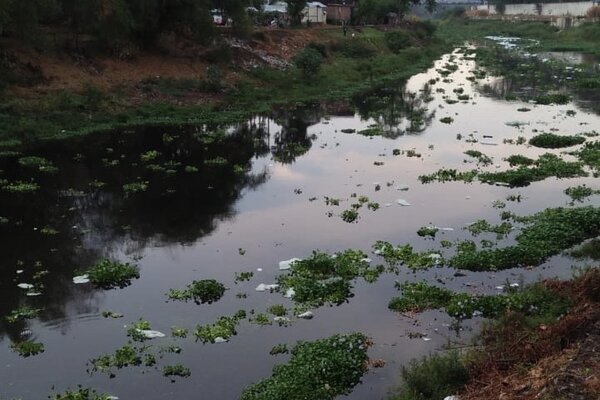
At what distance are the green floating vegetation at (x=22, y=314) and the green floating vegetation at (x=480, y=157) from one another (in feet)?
53.4

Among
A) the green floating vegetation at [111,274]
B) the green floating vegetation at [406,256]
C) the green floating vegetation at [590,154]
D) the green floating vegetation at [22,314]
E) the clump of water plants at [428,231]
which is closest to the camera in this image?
the green floating vegetation at [22,314]

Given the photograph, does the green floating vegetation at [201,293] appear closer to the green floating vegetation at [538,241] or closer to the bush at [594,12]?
the green floating vegetation at [538,241]

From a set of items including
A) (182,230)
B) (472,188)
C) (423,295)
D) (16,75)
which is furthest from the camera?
(16,75)

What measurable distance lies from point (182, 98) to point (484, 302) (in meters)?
26.2

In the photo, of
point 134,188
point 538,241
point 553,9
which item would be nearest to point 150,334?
point 538,241

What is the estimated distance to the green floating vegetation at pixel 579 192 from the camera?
17.7 meters

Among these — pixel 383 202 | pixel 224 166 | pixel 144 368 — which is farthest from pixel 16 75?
pixel 144 368

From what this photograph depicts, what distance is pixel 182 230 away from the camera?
16141mm

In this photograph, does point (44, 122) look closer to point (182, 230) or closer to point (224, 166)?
point (224, 166)

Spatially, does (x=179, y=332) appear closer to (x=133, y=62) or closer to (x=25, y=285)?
(x=25, y=285)

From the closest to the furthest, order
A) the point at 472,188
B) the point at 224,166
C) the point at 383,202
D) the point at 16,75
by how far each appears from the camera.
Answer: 1. the point at 383,202
2. the point at 472,188
3. the point at 224,166
4. the point at 16,75

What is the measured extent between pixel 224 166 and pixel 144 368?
43.7 ft

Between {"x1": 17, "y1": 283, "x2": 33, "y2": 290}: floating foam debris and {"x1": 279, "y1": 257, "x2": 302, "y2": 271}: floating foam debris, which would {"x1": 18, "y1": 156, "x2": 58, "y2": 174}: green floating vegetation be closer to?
{"x1": 17, "y1": 283, "x2": 33, "y2": 290}: floating foam debris

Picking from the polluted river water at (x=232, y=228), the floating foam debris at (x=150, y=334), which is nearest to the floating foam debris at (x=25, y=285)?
the polluted river water at (x=232, y=228)
